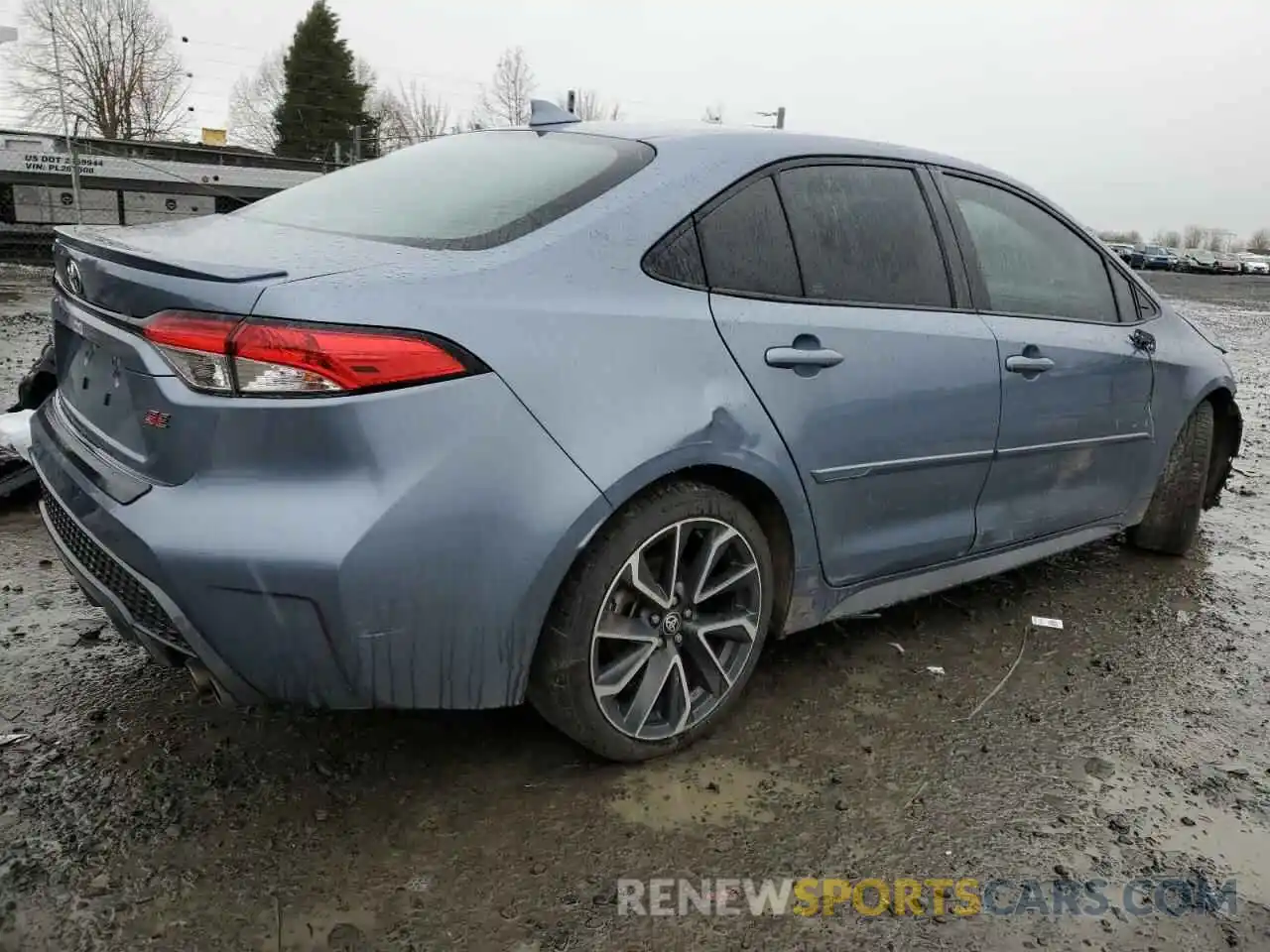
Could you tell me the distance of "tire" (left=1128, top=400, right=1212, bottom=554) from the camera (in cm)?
422

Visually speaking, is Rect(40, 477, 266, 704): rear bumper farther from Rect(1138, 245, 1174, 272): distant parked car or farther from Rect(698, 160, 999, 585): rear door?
Rect(1138, 245, 1174, 272): distant parked car

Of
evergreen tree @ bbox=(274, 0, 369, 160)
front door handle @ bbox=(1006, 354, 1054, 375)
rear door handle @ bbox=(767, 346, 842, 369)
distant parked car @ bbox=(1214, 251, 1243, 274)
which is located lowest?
distant parked car @ bbox=(1214, 251, 1243, 274)

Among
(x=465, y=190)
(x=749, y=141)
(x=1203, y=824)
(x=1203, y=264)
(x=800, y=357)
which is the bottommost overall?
(x=1203, y=264)

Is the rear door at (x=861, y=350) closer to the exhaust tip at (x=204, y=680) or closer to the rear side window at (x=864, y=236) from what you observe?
the rear side window at (x=864, y=236)

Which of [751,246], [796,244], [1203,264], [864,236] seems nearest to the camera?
[751,246]

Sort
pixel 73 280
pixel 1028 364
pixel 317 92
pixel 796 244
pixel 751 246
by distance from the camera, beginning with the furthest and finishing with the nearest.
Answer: pixel 317 92
pixel 1028 364
pixel 796 244
pixel 751 246
pixel 73 280

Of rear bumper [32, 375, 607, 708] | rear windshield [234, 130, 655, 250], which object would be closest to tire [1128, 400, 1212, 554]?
rear windshield [234, 130, 655, 250]

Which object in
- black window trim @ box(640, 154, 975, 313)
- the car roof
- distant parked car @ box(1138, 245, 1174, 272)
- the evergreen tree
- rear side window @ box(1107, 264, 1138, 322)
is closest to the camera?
black window trim @ box(640, 154, 975, 313)

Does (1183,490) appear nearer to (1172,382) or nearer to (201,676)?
(1172,382)

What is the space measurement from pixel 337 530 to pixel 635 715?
0.95 m

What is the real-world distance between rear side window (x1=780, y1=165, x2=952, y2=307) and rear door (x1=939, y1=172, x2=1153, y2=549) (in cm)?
21

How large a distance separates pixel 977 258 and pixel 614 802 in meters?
2.09

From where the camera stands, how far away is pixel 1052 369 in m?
3.33

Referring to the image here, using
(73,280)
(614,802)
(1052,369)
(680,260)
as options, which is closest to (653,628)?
(614,802)
